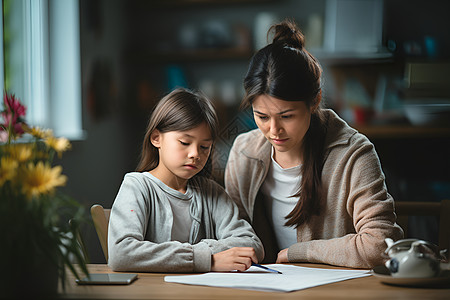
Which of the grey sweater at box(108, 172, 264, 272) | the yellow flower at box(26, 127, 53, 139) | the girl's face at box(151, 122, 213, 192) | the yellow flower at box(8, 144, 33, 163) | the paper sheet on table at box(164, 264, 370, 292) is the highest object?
the yellow flower at box(26, 127, 53, 139)

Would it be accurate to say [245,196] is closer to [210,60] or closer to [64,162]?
[64,162]

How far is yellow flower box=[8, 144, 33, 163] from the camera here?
0.84m

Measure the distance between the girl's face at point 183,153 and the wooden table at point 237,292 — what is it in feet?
0.96

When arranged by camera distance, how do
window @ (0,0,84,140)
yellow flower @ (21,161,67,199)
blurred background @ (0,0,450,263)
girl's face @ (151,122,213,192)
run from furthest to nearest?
blurred background @ (0,0,450,263)
window @ (0,0,84,140)
girl's face @ (151,122,213,192)
yellow flower @ (21,161,67,199)

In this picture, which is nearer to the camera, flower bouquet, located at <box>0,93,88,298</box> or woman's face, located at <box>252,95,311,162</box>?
flower bouquet, located at <box>0,93,88,298</box>

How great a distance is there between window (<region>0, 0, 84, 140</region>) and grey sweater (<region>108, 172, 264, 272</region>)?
1.49 m

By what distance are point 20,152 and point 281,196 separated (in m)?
0.78

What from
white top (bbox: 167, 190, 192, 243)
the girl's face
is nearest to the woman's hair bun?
the girl's face

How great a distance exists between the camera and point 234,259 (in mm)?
1127

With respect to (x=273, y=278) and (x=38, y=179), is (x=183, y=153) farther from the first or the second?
(x=38, y=179)

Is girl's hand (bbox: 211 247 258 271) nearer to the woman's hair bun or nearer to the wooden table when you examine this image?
the wooden table

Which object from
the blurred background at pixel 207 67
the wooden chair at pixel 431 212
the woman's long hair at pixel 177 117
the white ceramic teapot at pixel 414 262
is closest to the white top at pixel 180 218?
the woman's long hair at pixel 177 117

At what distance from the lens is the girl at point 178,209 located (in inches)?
44.3

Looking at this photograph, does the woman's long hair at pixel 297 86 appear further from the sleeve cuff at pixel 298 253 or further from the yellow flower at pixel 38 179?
the yellow flower at pixel 38 179
